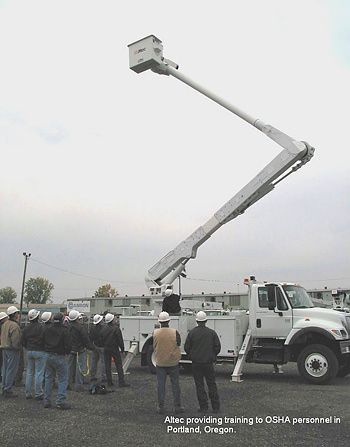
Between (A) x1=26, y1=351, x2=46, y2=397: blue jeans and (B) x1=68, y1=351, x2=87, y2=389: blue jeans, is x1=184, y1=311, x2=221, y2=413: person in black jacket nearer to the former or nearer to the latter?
(A) x1=26, y1=351, x2=46, y2=397: blue jeans

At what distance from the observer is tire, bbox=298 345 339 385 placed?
11198mm

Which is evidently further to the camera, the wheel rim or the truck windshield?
the truck windshield

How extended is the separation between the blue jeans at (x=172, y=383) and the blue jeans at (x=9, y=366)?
352 centimetres

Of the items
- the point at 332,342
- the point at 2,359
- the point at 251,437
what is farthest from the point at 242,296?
the point at 251,437

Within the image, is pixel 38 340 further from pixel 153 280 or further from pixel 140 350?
pixel 153 280

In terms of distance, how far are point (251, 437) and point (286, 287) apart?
21.3 feet

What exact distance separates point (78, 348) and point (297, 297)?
6.17 meters

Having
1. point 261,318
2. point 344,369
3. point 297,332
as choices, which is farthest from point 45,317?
point 344,369

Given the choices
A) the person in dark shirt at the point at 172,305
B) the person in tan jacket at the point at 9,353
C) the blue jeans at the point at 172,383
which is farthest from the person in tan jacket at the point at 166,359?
the person in dark shirt at the point at 172,305

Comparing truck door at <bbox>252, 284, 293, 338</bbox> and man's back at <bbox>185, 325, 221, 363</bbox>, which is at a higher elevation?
truck door at <bbox>252, 284, 293, 338</bbox>

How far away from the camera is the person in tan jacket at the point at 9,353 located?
386 inches

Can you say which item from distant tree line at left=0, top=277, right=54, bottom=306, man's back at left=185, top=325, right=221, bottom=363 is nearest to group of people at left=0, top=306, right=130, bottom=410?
man's back at left=185, top=325, right=221, bottom=363

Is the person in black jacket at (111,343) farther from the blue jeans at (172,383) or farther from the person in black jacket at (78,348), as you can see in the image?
the blue jeans at (172,383)

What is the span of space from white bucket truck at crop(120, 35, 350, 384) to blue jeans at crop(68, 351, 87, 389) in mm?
2730
